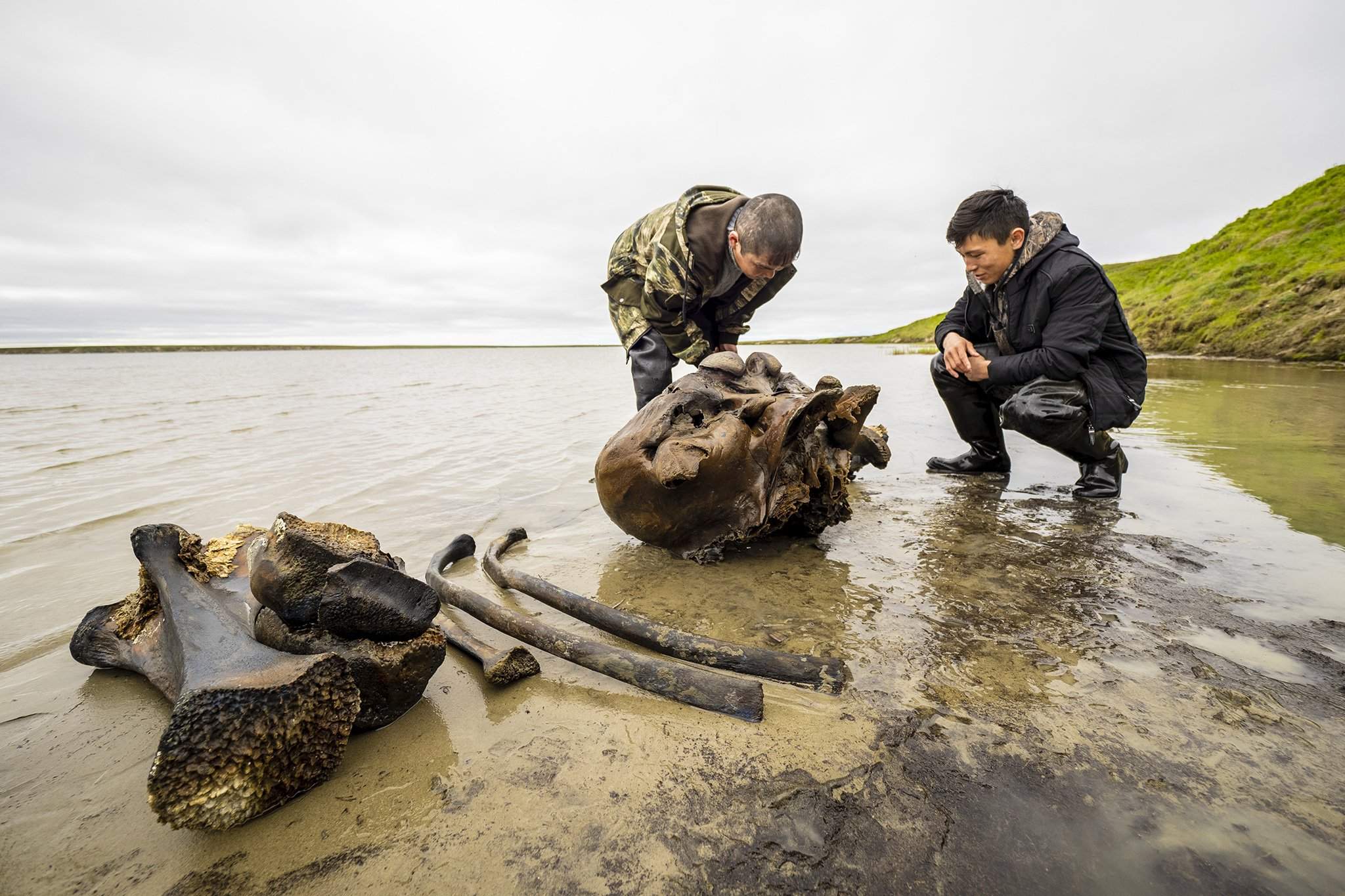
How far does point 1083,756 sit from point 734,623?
1163 mm

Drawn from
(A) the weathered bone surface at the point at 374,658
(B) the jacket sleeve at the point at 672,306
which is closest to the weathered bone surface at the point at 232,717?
(A) the weathered bone surface at the point at 374,658

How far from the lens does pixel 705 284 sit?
419cm

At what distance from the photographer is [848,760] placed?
145 centimetres

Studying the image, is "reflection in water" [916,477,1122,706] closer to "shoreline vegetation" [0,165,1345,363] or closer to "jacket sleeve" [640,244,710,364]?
"jacket sleeve" [640,244,710,364]

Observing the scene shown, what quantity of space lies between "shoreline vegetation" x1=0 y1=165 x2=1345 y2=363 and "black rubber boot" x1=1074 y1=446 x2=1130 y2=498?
15.4 m

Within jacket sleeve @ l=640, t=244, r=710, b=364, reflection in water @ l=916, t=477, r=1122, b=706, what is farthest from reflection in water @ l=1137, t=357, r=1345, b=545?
jacket sleeve @ l=640, t=244, r=710, b=364

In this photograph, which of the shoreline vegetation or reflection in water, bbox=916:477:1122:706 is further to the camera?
the shoreline vegetation

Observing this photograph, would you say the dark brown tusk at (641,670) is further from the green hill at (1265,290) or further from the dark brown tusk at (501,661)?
the green hill at (1265,290)

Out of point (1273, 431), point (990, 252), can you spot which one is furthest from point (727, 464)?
point (1273, 431)

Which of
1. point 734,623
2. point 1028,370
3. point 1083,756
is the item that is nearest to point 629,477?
point 734,623

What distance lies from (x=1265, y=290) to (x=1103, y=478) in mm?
20263

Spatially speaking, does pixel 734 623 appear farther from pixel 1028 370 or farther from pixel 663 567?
pixel 1028 370

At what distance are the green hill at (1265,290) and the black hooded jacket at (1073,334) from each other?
1539 cm

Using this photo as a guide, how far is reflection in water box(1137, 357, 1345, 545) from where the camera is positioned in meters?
3.53
